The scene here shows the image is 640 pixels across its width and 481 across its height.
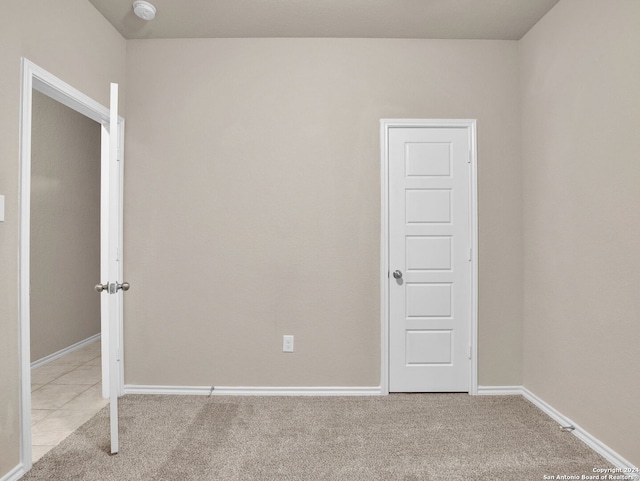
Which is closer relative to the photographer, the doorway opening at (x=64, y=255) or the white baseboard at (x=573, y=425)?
the white baseboard at (x=573, y=425)

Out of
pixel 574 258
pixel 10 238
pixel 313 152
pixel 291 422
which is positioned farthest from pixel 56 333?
pixel 574 258

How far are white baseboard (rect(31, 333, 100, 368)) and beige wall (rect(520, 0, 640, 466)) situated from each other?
14.4 ft

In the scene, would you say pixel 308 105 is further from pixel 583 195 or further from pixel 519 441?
pixel 519 441

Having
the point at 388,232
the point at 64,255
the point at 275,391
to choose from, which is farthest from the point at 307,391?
the point at 64,255

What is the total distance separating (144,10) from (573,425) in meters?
3.90

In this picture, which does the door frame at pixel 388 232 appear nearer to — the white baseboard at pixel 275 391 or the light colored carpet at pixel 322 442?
the white baseboard at pixel 275 391

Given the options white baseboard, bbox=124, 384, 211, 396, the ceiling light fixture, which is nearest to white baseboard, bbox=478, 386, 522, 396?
white baseboard, bbox=124, 384, 211, 396

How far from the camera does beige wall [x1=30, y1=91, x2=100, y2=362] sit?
3824 millimetres

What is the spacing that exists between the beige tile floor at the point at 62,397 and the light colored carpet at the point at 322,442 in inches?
4.6

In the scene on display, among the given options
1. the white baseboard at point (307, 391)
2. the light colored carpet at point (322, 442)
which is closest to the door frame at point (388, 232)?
the white baseboard at point (307, 391)

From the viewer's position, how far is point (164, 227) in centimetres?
304

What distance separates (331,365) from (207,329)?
3.32 feet

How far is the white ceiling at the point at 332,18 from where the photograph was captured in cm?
262

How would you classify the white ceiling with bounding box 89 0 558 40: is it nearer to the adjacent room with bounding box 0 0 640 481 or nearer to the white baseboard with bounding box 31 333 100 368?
the adjacent room with bounding box 0 0 640 481
